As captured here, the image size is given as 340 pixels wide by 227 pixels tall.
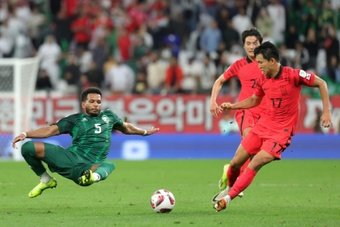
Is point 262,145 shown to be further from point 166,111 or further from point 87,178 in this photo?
point 166,111

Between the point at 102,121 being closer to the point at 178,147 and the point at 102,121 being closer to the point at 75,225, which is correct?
the point at 75,225

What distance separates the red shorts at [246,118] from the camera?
12.5 meters

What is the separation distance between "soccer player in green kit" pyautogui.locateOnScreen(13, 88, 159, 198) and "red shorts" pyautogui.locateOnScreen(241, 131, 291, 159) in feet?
4.05

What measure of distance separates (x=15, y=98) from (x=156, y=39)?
5.25 m

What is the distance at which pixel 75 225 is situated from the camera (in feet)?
32.2

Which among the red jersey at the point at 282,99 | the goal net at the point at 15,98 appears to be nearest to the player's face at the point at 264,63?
the red jersey at the point at 282,99

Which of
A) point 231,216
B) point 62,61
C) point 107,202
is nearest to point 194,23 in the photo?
point 62,61

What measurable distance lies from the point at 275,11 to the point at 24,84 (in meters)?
7.07

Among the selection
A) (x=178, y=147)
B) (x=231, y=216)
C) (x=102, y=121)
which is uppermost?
(x=102, y=121)

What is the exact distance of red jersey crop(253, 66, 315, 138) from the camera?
11.1m

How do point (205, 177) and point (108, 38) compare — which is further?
point (108, 38)

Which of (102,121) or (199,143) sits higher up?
(102,121)

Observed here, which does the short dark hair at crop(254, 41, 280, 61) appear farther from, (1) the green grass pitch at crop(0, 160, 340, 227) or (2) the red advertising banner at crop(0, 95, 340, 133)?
(2) the red advertising banner at crop(0, 95, 340, 133)

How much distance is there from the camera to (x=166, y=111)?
2300 centimetres
